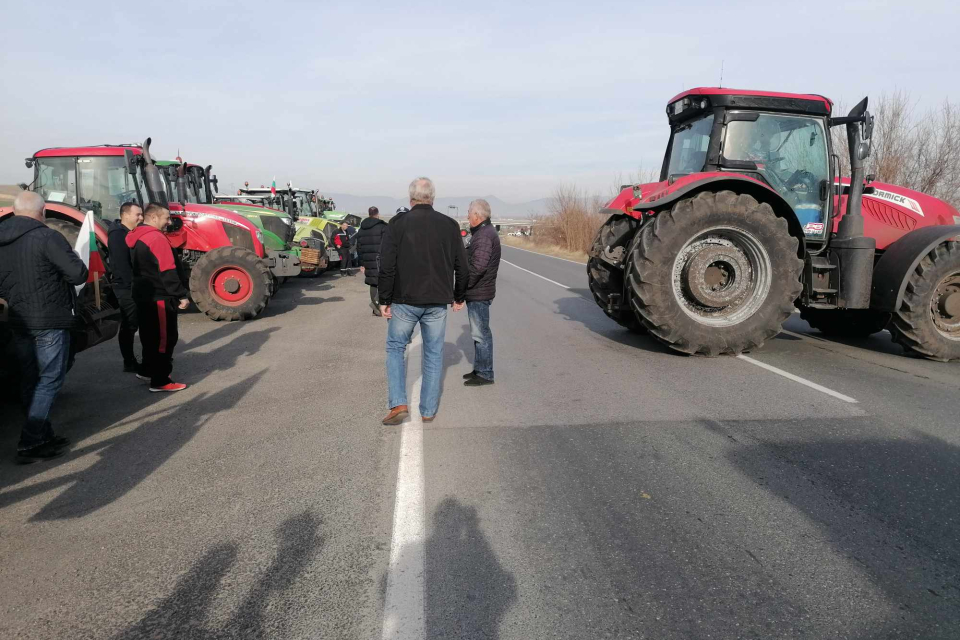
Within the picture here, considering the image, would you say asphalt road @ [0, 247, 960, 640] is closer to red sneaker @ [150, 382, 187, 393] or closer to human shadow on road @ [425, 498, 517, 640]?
human shadow on road @ [425, 498, 517, 640]

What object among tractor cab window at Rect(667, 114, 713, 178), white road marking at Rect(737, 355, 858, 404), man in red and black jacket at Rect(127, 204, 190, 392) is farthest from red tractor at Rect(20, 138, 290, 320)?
white road marking at Rect(737, 355, 858, 404)

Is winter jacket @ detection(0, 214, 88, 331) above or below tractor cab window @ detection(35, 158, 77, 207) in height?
below

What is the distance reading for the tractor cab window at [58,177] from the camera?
33.1 ft

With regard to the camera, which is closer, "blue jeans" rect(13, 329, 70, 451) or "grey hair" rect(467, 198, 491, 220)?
"blue jeans" rect(13, 329, 70, 451)

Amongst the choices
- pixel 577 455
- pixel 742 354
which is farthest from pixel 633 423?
pixel 742 354

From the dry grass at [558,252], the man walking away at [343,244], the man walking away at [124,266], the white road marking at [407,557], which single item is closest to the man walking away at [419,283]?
the white road marking at [407,557]

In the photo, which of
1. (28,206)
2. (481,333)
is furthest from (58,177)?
(481,333)

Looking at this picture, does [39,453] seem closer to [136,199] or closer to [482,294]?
[482,294]

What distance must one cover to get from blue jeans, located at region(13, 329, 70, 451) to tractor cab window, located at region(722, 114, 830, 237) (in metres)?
6.92

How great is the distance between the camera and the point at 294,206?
22.2 m

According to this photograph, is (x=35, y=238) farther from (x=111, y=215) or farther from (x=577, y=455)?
(x=111, y=215)

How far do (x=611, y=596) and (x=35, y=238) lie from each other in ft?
14.4

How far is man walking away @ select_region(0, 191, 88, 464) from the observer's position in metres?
4.24

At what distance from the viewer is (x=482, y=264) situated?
5.86 meters
